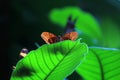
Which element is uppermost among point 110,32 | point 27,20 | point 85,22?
point 27,20

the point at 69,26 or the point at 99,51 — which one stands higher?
the point at 69,26

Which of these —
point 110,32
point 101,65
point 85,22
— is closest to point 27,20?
point 110,32

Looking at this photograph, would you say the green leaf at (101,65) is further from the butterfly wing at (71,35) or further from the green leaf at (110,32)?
the green leaf at (110,32)

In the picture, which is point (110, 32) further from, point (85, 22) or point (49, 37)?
point (49, 37)

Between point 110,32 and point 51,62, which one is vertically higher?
point 110,32

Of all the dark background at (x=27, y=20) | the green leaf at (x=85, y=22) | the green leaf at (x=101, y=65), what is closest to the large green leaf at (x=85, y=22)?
the green leaf at (x=85, y=22)

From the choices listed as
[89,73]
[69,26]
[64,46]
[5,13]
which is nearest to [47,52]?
[64,46]

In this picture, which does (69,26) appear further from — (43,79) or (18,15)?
(18,15)
